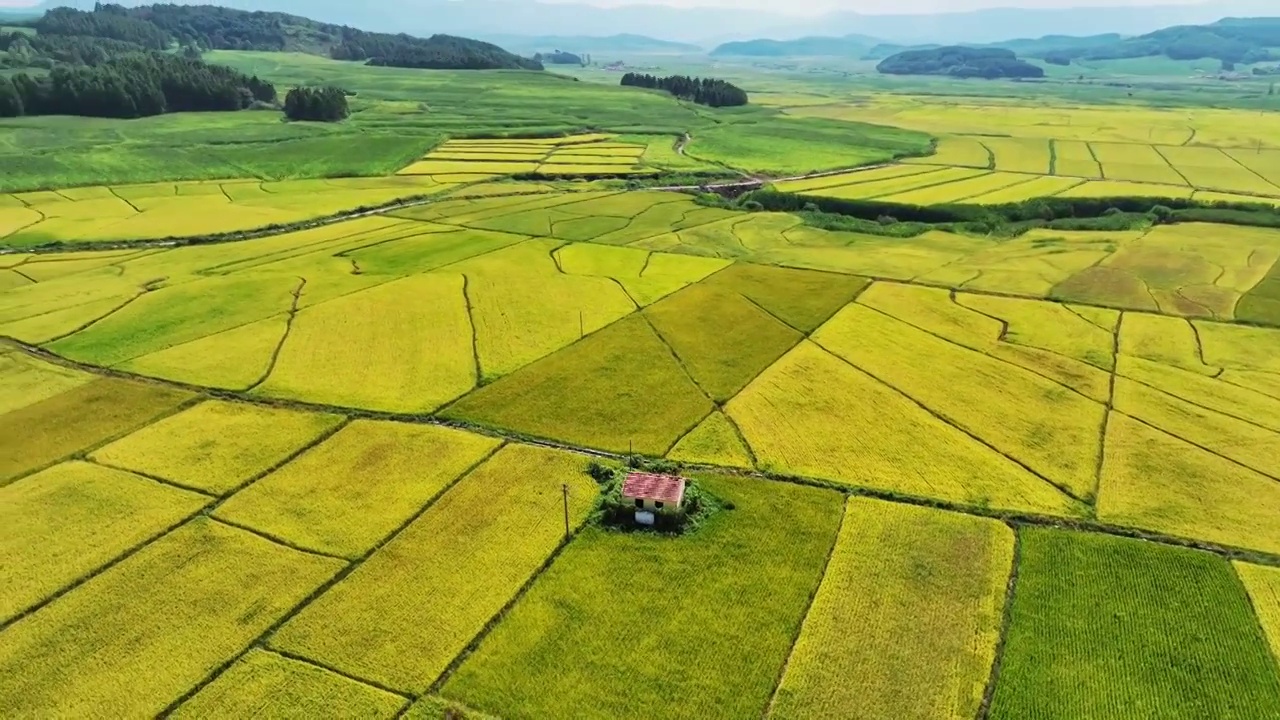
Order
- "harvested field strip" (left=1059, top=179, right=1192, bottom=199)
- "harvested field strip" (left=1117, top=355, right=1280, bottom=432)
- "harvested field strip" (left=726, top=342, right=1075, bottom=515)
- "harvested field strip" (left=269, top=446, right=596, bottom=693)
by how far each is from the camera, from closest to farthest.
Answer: "harvested field strip" (left=269, top=446, right=596, bottom=693), "harvested field strip" (left=726, top=342, right=1075, bottom=515), "harvested field strip" (left=1117, top=355, right=1280, bottom=432), "harvested field strip" (left=1059, top=179, right=1192, bottom=199)

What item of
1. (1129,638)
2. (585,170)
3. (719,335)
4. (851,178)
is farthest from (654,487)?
(851,178)

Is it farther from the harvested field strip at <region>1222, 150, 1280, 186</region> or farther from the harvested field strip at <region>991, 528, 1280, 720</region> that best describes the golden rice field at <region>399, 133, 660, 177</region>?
the harvested field strip at <region>991, 528, 1280, 720</region>

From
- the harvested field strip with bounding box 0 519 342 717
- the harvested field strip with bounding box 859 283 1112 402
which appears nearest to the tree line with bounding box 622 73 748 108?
the harvested field strip with bounding box 859 283 1112 402

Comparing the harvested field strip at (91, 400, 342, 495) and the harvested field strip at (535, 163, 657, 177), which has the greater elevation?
the harvested field strip at (535, 163, 657, 177)

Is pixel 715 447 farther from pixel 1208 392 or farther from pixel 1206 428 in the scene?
pixel 1208 392

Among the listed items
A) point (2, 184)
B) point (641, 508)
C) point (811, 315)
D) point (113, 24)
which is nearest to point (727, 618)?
point (641, 508)

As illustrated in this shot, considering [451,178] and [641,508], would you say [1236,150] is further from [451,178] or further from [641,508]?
[641,508]

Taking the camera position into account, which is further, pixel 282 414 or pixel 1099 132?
pixel 1099 132
